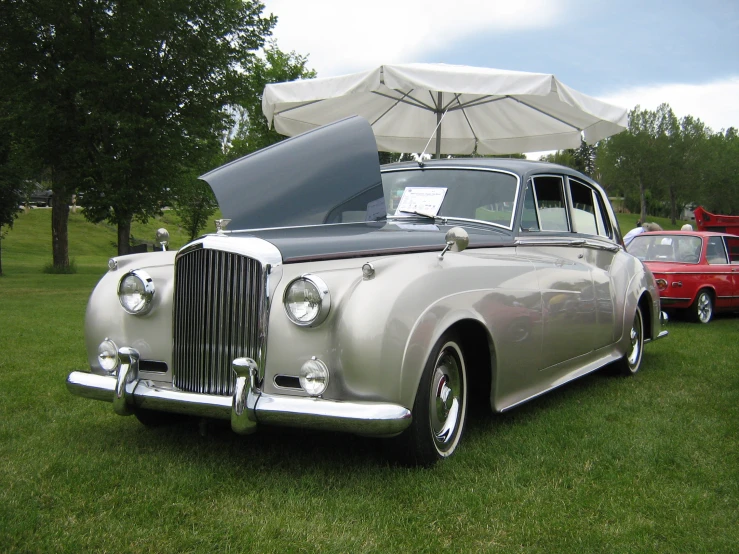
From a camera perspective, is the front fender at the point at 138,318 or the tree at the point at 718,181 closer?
the front fender at the point at 138,318

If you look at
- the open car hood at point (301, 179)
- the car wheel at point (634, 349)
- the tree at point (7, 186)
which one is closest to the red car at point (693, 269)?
the car wheel at point (634, 349)

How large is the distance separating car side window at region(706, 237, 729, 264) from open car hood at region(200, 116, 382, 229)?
7788 millimetres

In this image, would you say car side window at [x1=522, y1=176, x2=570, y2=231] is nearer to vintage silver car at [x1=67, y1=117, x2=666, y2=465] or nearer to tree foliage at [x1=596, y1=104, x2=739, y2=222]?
vintage silver car at [x1=67, y1=117, x2=666, y2=465]

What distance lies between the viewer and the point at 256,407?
305 cm

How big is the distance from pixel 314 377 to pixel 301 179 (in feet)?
4.80

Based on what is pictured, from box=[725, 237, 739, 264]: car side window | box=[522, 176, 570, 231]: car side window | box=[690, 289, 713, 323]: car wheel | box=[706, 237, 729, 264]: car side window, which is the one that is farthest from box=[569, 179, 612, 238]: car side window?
box=[725, 237, 739, 264]: car side window

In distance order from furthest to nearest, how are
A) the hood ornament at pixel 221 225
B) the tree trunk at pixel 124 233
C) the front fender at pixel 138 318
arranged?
the tree trunk at pixel 124 233 → the hood ornament at pixel 221 225 → the front fender at pixel 138 318

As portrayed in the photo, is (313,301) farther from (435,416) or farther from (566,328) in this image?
(566,328)

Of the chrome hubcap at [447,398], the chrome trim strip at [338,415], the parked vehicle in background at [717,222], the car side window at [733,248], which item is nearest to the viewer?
the chrome trim strip at [338,415]

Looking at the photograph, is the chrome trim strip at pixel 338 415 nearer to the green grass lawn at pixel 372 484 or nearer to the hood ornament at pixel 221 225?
the green grass lawn at pixel 372 484

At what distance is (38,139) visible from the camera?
57.9 feet

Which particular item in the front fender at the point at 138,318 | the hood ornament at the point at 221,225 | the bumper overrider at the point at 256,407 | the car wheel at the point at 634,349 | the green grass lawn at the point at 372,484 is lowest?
the green grass lawn at the point at 372,484

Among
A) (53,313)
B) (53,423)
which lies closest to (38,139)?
(53,313)

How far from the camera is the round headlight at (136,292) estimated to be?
3.63 m
